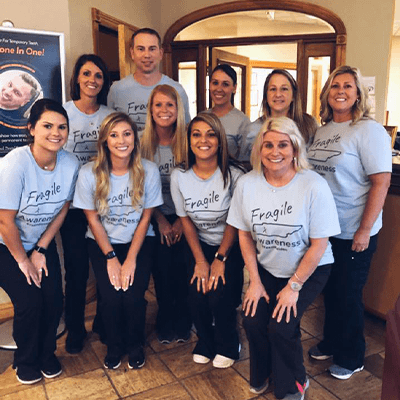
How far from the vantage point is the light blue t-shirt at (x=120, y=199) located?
7.35 feet

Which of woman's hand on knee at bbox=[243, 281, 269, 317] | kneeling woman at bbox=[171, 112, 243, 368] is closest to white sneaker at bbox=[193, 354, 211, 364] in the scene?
kneeling woman at bbox=[171, 112, 243, 368]

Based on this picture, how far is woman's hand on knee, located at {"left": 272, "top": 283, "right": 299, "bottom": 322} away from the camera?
1892 mm

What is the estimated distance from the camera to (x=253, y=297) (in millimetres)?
1983

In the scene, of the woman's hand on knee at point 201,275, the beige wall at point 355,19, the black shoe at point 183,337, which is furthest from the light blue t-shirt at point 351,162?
the beige wall at point 355,19

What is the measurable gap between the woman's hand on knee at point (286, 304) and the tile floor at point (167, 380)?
1.35 ft

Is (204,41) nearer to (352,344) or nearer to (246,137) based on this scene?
(246,137)

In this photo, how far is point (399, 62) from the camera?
9805 mm

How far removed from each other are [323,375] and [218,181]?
1073 millimetres

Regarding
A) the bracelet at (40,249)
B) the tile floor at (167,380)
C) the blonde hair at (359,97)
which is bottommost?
the tile floor at (167,380)

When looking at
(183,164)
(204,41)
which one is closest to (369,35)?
(204,41)

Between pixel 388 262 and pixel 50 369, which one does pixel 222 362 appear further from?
pixel 388 262

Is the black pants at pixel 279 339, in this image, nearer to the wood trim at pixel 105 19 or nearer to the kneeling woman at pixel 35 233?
the kneeling woman at pixel 35 233

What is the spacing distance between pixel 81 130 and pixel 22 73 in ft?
1.66

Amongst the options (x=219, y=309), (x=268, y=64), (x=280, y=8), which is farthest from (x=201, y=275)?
(x=268, y=64)
